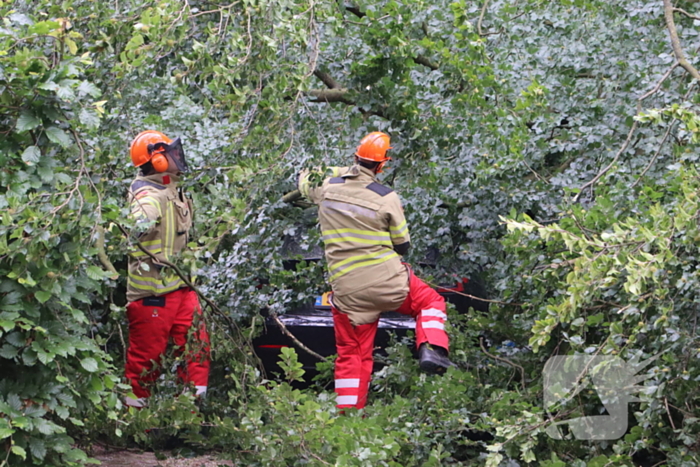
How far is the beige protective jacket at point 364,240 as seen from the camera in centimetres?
521

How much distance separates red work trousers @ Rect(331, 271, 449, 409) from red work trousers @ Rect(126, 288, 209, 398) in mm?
855

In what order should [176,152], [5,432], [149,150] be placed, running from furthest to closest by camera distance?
[149,150] < [176,152] < [5,432]

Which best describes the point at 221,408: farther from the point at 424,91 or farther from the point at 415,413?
the point at 424,91

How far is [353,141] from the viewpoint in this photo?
5.76m

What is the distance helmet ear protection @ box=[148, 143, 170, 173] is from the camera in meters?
5.02

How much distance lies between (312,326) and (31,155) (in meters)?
3.43

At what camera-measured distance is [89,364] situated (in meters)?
3.08

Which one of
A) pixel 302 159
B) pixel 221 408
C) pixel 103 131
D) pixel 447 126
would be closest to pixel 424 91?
pixel 447 126

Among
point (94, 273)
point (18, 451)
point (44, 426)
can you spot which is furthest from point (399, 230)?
point (18, 451)

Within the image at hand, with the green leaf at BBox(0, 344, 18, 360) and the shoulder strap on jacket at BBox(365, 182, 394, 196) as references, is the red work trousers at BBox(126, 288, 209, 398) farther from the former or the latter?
the green leaf at BBox(0, 344, 18, 360)

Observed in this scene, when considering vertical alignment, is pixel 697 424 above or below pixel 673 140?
below

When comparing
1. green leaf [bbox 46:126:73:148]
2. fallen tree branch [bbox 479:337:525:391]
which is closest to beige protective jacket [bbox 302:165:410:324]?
fallen tree branch [bbox 479:337:525:391]

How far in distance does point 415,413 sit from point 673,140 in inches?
93.5

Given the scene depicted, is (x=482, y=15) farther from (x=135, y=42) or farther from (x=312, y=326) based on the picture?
(x=135, y=42)
